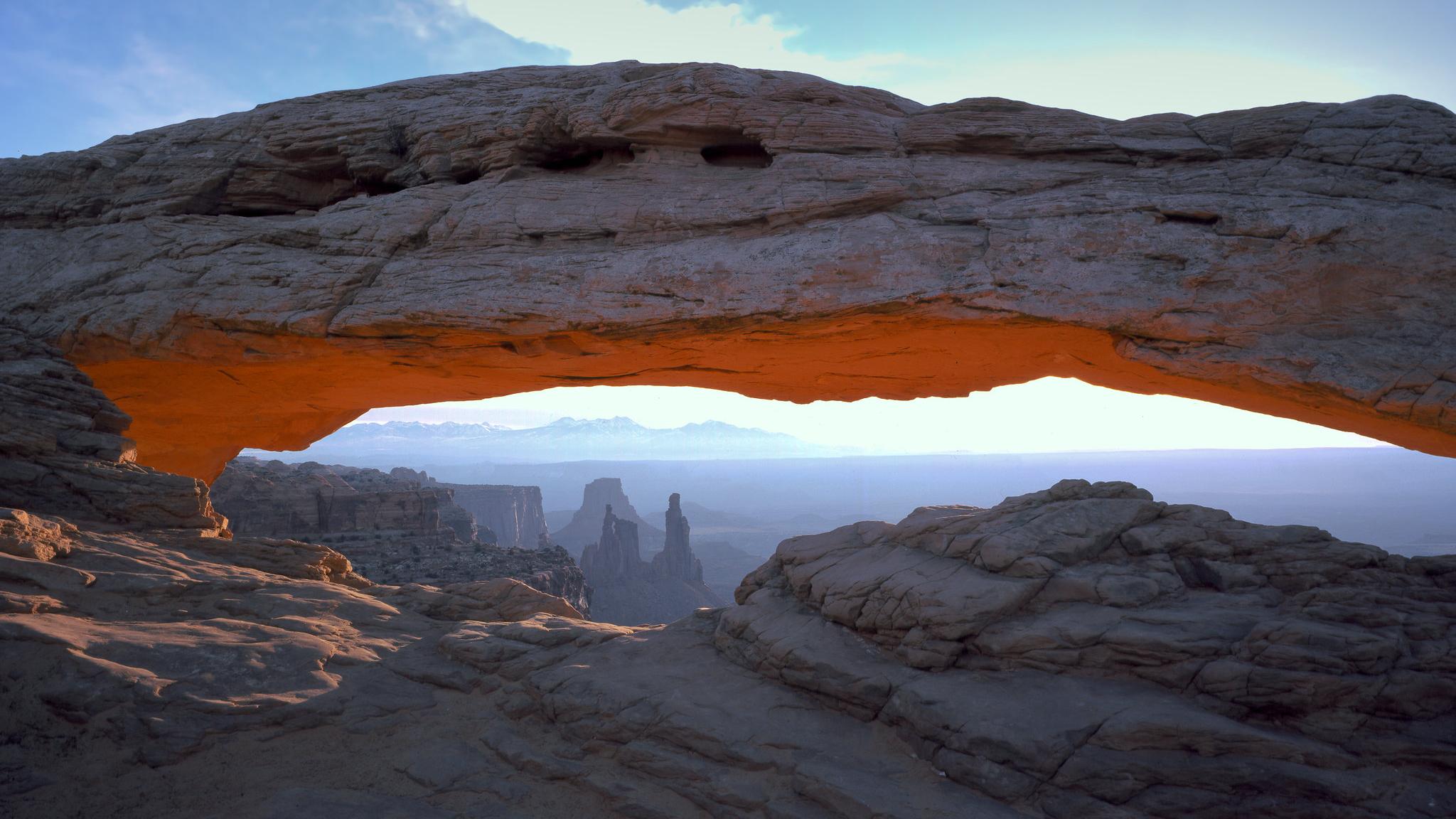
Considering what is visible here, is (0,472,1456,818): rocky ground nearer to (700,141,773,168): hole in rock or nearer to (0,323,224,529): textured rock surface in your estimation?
(0,323,224,529): textured rock surface

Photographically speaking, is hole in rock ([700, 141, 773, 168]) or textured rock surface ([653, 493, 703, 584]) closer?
hole in rock ([700, 141, 773, 168])

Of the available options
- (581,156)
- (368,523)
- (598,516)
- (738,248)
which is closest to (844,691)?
(738,248)

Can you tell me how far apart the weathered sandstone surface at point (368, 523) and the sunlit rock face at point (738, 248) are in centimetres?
2622

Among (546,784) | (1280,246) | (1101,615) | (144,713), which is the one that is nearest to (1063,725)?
(1101,615)

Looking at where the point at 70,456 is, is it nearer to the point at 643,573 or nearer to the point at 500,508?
the point at 643,573

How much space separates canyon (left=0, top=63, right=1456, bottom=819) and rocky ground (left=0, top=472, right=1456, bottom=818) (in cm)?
5

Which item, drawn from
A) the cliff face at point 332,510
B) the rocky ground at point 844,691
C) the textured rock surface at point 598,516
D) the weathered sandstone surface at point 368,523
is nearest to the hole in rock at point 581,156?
the rocky ground at point 844,691

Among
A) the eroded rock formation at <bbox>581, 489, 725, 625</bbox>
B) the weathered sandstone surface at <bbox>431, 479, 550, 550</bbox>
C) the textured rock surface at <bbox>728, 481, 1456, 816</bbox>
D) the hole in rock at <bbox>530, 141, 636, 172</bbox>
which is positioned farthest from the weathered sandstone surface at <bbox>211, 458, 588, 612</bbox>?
the weathered sandstone surface at <bbox>431, 479, 550, 550</bbox>

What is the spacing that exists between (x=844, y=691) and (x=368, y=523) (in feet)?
164

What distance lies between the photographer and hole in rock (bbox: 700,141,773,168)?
51.6 feet

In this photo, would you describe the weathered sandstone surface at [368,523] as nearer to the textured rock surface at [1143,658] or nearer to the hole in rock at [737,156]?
the hole in rock at [737,156]

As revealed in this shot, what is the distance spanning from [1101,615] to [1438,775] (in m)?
3.38

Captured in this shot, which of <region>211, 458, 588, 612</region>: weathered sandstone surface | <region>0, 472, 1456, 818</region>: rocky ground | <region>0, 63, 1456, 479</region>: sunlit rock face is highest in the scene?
<region>0, 63, 1456, 479</region>: sunlit rock face

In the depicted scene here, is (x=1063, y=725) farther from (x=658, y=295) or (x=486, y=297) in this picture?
(x=486, y=297)
